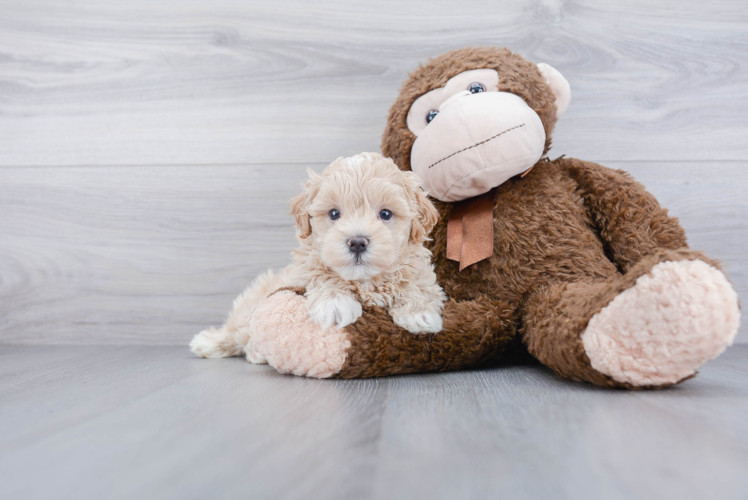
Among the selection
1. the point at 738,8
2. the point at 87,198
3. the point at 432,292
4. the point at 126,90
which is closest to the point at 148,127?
the point at 126,90

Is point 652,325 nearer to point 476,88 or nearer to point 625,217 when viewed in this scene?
point 625,217

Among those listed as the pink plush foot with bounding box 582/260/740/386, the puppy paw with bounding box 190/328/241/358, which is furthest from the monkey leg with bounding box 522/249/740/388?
the puppy paw with bounding box 190/328/241/358

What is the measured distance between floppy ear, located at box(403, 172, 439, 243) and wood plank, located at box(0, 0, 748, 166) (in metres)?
0.50

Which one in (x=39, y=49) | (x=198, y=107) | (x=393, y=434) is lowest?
(x=393, y=434)

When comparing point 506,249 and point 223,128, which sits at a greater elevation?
point 223,128

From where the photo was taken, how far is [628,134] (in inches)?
50.0

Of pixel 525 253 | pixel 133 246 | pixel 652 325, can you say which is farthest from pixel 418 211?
pixel 133 246

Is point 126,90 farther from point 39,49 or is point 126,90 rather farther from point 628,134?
point 628,134

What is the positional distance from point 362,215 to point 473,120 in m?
0.26

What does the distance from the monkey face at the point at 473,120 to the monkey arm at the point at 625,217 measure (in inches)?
4.8

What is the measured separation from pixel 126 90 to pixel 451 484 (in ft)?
4.49

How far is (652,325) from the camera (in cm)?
61

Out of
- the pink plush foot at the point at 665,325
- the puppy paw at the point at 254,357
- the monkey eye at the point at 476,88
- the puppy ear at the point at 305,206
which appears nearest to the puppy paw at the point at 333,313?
the puppy ear at the point at 305,206

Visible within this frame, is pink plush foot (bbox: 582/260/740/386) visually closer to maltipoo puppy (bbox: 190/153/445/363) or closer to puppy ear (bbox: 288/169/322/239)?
maltipoo puppy (bbox: 190/153/445/363)
